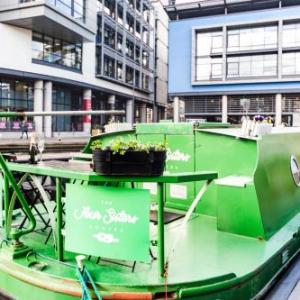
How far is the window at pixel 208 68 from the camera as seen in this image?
124ft

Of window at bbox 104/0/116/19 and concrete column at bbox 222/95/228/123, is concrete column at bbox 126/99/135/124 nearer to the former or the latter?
window at bbox 104/0/116/19

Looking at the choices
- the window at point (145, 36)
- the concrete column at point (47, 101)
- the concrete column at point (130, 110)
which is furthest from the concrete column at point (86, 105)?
the window at point (145, 36)

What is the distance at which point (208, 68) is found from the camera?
38.4m

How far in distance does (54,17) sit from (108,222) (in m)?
24.0

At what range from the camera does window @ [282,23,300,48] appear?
35.2 meters

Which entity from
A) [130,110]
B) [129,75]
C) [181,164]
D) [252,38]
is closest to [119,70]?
[129,75]

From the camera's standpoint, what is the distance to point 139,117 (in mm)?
50750

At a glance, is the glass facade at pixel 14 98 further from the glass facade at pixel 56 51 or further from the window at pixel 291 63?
the window at pixel 291 63

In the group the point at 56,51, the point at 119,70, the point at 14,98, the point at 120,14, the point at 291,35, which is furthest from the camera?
the point at 120,14

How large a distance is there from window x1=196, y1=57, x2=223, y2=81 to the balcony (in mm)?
13060

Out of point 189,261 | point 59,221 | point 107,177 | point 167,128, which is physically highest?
point 167,128

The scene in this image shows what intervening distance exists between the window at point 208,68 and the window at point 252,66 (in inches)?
38.9

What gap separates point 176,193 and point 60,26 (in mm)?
23134

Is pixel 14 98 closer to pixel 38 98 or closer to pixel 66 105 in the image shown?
pixel 38 98
